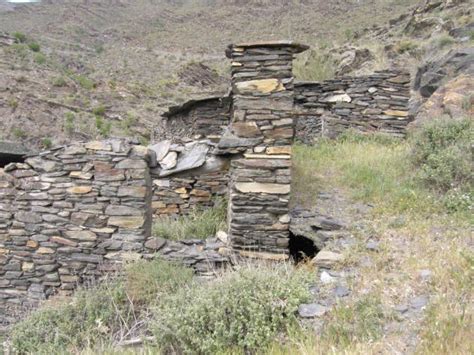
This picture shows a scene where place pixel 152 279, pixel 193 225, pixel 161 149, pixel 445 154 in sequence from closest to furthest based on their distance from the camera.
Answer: pixel 152 279, pixel 161 149, pixel 445 154, pixel 193 225

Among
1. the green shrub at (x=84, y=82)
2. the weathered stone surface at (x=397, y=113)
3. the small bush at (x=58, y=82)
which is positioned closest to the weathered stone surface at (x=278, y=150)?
the weathered stone surface at (x=397, y=113)

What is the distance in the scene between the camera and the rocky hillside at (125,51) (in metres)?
17.1

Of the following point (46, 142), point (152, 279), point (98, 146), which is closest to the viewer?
point (152, 279)

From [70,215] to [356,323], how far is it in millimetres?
3668

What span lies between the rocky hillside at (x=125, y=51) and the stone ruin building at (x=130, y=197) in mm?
10256

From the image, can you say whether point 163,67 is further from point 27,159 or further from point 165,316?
point 165,316

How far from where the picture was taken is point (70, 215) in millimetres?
4988

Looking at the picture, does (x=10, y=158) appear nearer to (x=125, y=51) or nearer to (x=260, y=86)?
(x=260, y=86)

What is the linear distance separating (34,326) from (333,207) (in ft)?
12.8

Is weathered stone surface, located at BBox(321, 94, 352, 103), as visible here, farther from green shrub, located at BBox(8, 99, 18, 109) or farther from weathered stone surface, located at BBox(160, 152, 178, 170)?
green shrub, located at BBox(8, 99, 18, 109)

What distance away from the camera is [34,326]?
414 cm

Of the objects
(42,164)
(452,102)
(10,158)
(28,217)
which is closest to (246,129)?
(42,164)

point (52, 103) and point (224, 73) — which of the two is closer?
point (52, 103)

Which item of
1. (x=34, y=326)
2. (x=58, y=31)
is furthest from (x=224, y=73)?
(x=34, y=326)
